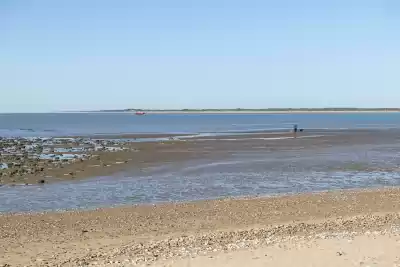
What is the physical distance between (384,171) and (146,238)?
1970cm

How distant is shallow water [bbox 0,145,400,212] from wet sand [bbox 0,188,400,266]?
2282 millimetres

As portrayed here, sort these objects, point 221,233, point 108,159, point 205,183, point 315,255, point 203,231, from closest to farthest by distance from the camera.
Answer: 1. point 315,255
2. point 221,233
3. point 203,231
4. point 205,183
5. point 108,159

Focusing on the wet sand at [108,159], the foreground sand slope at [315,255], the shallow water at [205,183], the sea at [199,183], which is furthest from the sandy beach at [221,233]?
the wet sand at [108,159]

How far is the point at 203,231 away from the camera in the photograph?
1430 cm

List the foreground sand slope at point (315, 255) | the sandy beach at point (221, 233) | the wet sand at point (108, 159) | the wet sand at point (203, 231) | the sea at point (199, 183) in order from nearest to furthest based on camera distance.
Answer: the foreground sand slope at point (315, 255) → the sandy beach at point (221, 233) → the wet sand at point (203, 231) → the sea at point (199, 183) → the wet sand at point (108, 159)

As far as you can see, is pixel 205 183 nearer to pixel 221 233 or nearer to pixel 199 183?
pixel 199 183

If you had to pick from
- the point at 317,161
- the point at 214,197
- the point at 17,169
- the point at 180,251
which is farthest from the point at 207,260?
the point at 317,161

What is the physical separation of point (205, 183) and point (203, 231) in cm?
1046

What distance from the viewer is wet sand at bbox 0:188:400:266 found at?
1063cm

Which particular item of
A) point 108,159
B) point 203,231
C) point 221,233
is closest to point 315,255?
point 221,233

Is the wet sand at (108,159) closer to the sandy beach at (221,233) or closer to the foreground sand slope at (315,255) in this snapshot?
the sandy beach at (221,233)

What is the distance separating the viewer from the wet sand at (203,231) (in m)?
10.6

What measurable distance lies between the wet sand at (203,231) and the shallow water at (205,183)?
228 cm

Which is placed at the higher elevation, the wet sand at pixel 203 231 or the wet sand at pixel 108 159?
the wet sand at pixel 203 231
